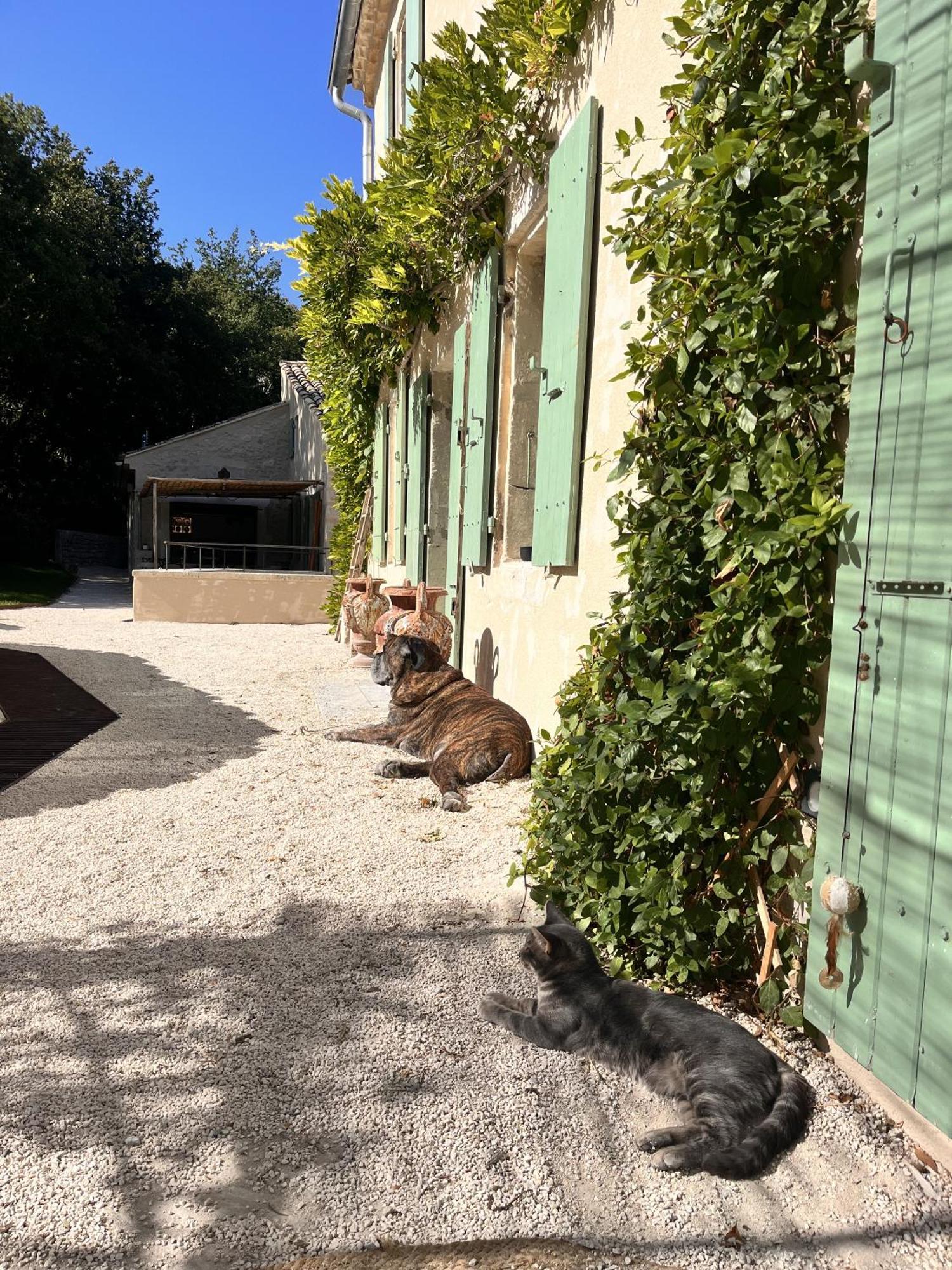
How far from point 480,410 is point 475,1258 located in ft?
16.9

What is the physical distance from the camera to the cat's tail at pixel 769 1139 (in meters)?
1.85

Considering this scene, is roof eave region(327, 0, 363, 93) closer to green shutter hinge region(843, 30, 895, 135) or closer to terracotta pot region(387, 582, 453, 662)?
terracotta pot region(387, 582, 453, 662)

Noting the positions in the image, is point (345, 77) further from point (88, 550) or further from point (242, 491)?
point (88, 550)

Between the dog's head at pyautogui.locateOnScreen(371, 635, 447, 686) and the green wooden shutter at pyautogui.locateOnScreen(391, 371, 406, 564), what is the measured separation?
12.4ft

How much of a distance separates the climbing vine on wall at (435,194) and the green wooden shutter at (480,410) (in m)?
0.28

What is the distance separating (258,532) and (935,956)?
2510 cm

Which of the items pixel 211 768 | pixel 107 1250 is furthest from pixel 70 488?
pixel 107 1250

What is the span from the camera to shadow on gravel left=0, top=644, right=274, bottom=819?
469 centimetres

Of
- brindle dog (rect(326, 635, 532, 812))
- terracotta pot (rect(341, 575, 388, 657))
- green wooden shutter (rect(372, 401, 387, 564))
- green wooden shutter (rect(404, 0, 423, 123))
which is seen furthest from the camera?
green wooden shutter (rect(372, 401, 387, 564))

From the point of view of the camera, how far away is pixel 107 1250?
1635mm

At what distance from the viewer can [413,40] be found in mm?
8758

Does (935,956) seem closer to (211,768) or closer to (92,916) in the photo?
(92,916)

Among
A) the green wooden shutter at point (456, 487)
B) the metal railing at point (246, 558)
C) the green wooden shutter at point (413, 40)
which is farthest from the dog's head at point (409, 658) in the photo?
the metal railing at point (246, 558)

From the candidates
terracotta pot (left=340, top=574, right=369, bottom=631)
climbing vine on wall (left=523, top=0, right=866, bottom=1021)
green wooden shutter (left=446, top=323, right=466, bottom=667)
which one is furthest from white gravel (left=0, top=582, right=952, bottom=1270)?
terracotta pot (left=340, top=574, right=369, bottom=631)
